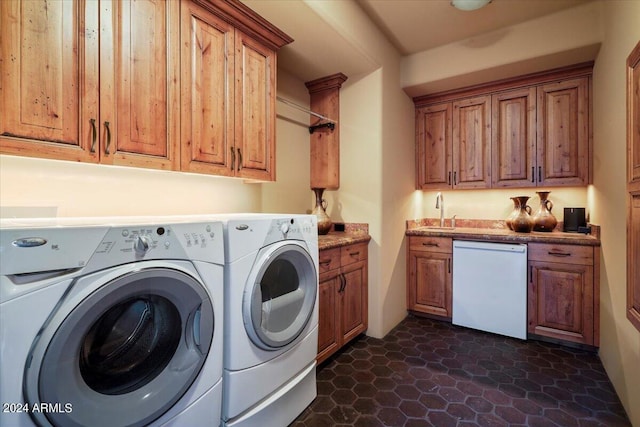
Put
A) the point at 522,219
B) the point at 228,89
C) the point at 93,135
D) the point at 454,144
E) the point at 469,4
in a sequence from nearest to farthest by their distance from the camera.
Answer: the point at 93,135 → the point at 228,89 → the point at 469,4 → the point at 522,219 → the point at 454,144

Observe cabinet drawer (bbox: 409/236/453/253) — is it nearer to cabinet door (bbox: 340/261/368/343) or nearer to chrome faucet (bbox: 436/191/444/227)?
chrome faucet (bbox: 436/191/444/227)

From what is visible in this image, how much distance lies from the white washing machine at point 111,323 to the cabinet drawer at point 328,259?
0.90 meters

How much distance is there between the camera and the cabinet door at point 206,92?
150 cm

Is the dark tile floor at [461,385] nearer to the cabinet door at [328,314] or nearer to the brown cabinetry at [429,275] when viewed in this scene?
the cabinet door at [328,314]

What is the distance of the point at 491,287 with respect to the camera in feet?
8.52

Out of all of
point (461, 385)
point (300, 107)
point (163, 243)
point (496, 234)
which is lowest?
point (461, 385)

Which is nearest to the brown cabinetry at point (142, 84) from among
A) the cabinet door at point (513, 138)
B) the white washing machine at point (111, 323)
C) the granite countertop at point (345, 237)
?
the white washing machine at point (111, 323)

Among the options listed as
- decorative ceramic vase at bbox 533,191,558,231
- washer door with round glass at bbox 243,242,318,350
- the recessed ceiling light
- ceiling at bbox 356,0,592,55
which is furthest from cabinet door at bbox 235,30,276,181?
decorative ceramic vase at bbox 533,191,558,231

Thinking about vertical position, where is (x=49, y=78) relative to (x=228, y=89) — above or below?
below

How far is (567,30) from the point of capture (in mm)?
2252

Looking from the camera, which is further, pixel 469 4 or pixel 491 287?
pixel 491 287

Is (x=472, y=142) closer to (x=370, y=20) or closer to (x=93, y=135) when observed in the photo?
(x=370, y=20)

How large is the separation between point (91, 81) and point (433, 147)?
2994mm

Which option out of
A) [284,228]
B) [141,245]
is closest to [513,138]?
[284,228]
